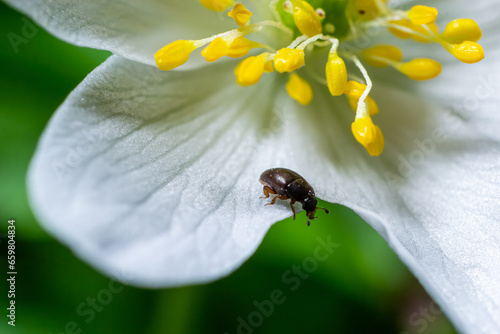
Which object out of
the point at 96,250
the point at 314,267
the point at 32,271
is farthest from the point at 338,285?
the point at 96,250

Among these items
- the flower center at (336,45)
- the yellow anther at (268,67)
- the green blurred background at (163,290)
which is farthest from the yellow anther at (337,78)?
the green blurred background at (163,290)

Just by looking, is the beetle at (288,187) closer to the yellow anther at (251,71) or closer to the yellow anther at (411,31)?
the yellow anther at (251,71)

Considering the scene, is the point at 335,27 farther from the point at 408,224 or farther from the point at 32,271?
the point at 32,271

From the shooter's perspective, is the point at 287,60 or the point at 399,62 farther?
the point at 399,62

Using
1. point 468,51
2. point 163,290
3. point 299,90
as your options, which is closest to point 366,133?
point 299,90

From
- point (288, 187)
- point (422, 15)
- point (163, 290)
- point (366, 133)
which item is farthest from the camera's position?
point (163, 290)

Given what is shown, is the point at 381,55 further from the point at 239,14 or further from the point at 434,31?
the point at 239,14

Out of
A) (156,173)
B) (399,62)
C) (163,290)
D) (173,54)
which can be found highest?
(173,54)

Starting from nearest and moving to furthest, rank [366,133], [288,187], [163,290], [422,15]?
[288,187]
[366,133]
[422,15]
[163,290]
